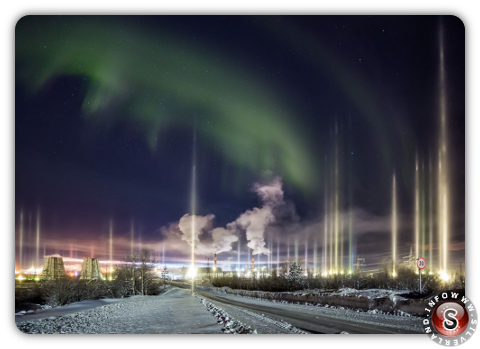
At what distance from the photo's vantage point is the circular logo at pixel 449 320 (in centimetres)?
819

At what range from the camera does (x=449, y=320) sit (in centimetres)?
823

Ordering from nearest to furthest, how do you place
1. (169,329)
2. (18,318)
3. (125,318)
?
1. (18,318)
2. (169,329)
3. (125,318)

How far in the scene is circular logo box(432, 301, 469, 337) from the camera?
8.19 meters

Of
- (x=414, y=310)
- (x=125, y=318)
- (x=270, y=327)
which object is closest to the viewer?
(x=270, y=327)

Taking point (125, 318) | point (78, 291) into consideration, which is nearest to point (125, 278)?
point (78, 291)
